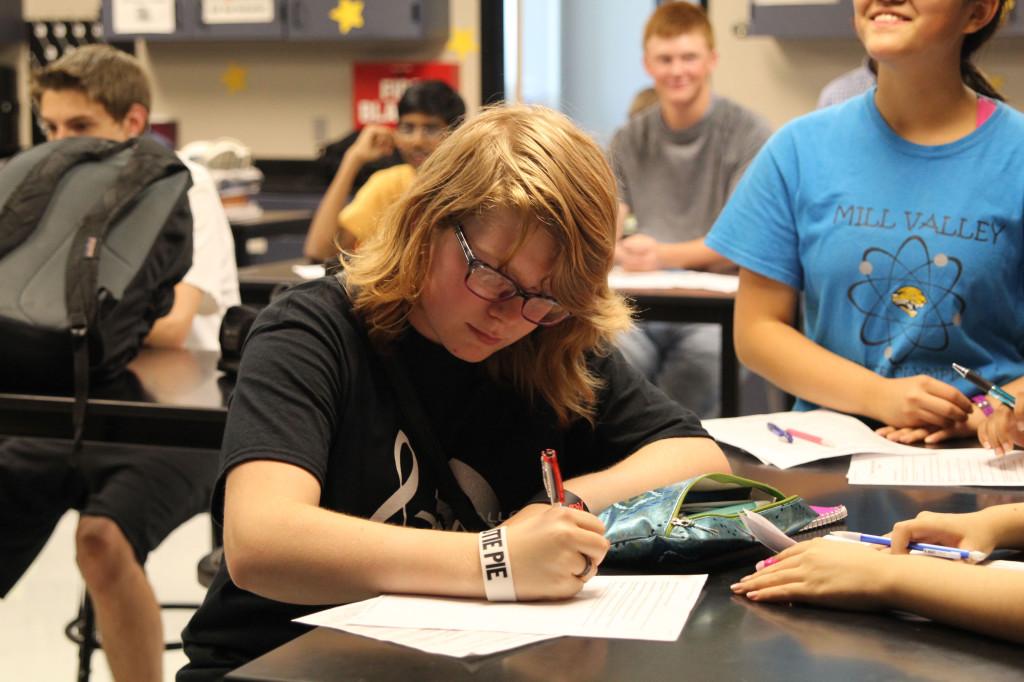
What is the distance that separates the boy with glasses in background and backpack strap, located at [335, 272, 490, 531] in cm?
188

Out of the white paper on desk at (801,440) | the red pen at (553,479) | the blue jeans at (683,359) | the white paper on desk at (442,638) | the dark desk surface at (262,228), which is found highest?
the red pen at (553,479)

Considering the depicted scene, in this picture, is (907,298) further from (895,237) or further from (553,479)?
(553,479)

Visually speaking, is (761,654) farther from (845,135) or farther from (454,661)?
(845,135)

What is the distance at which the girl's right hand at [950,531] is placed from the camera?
1.11 metres

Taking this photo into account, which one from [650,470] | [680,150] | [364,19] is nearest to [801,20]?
[680,150]

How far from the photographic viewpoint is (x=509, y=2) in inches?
244

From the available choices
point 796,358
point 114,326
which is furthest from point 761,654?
point 114,326

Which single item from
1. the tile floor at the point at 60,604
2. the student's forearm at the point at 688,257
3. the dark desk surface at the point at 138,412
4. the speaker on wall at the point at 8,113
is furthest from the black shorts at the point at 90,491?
the speaker on wall at the point at 8,113

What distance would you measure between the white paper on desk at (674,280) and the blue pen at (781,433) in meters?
1.39

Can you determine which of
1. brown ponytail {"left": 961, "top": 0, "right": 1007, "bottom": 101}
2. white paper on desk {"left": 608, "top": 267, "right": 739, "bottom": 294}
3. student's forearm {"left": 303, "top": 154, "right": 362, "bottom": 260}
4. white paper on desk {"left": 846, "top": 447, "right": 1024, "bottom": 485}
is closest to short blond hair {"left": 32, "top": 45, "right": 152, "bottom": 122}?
student's forearm {"left": 303, "top": 154, "right": 362, "bottom": 260}

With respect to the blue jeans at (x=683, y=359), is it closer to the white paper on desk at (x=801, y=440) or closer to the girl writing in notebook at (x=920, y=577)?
the white paper on desk at (x=801, y=440)

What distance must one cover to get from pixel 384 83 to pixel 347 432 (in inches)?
205

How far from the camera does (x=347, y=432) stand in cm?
125

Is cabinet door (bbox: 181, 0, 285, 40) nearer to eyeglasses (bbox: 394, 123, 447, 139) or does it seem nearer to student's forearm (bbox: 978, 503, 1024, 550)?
eyeglasses (bbox: 394, 123, 447, 139)
